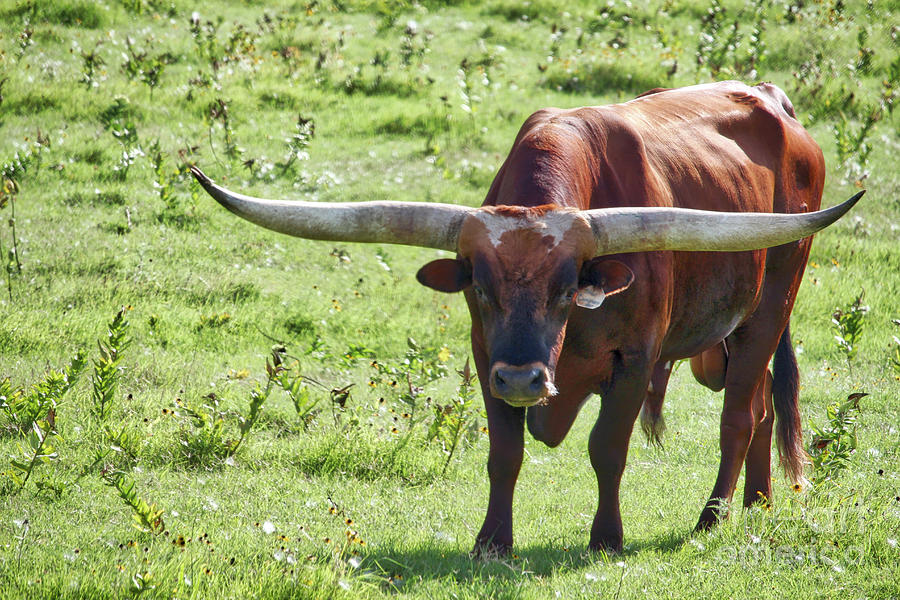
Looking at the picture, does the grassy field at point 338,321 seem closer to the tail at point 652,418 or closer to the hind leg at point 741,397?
the tail at point 652,418

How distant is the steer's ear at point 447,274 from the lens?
4.35 meters

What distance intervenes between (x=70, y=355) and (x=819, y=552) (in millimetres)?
4641

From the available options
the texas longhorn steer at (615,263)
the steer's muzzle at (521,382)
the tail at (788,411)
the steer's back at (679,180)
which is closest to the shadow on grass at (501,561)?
the texas longhorn steer at (615,263)

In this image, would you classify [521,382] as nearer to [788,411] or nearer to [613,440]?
[613,440]

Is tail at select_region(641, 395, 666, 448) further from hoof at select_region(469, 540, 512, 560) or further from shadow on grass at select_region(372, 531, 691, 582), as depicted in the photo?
hoof at select_region(469, 540, 512, 560)

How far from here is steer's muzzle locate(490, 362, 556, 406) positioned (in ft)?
12.6

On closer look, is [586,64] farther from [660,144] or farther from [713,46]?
[660,144]

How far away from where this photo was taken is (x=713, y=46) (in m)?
14.9

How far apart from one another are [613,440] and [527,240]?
1.18 meters

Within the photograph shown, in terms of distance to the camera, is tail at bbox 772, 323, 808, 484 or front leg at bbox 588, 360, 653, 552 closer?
front leg at bbox 588, 360, 653, 552

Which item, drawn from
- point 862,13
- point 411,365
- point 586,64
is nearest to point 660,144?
point 411,365

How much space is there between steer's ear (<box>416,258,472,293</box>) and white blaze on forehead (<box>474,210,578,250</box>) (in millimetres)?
225

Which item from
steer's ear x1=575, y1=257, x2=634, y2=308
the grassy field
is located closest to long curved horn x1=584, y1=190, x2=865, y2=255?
steer's ear x1=575, y1=257, x2=634, y2=308

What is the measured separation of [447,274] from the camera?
437 cm
